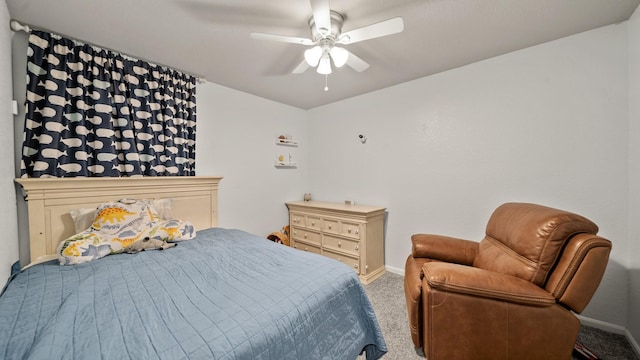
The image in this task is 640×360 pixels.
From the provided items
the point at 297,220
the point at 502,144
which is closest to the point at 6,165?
the point at 297,220

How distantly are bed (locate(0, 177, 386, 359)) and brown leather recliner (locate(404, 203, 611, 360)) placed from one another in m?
0.39

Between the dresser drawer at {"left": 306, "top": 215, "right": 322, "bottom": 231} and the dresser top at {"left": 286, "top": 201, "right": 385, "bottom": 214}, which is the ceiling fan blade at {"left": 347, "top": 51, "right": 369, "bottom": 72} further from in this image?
the dresser drawer at {"left": 306, "top": 215, "right": 322, "bottom": 231}

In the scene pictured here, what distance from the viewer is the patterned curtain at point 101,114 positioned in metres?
1.77

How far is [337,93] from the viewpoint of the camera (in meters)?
3.21

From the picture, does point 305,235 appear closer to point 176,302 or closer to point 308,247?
point 308,247

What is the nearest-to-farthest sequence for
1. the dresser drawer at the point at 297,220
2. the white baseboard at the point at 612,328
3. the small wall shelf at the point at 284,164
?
the white baseboard at the point at 612,328 < the dresser drawer at the point at 297,220 < the small wall shelf at the point at 284,164

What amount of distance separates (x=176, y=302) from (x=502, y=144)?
9.31 feet

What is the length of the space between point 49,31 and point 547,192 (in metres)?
4.29

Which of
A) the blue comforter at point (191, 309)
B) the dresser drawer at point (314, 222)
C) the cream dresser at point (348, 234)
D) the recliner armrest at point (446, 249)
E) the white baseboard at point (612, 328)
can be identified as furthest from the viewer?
the dresser drawer at point (314, 222)

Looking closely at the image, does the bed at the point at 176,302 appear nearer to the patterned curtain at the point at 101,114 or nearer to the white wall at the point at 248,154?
the patterned curtain at the point at 101,114

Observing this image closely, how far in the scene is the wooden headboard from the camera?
1.68 meters

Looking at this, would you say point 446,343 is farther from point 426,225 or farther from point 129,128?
point 129,128

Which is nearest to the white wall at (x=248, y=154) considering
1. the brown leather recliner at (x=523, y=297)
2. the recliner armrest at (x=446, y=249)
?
the recliner armrest at (x=446, y=249)

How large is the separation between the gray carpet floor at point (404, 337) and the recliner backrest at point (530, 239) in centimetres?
80
